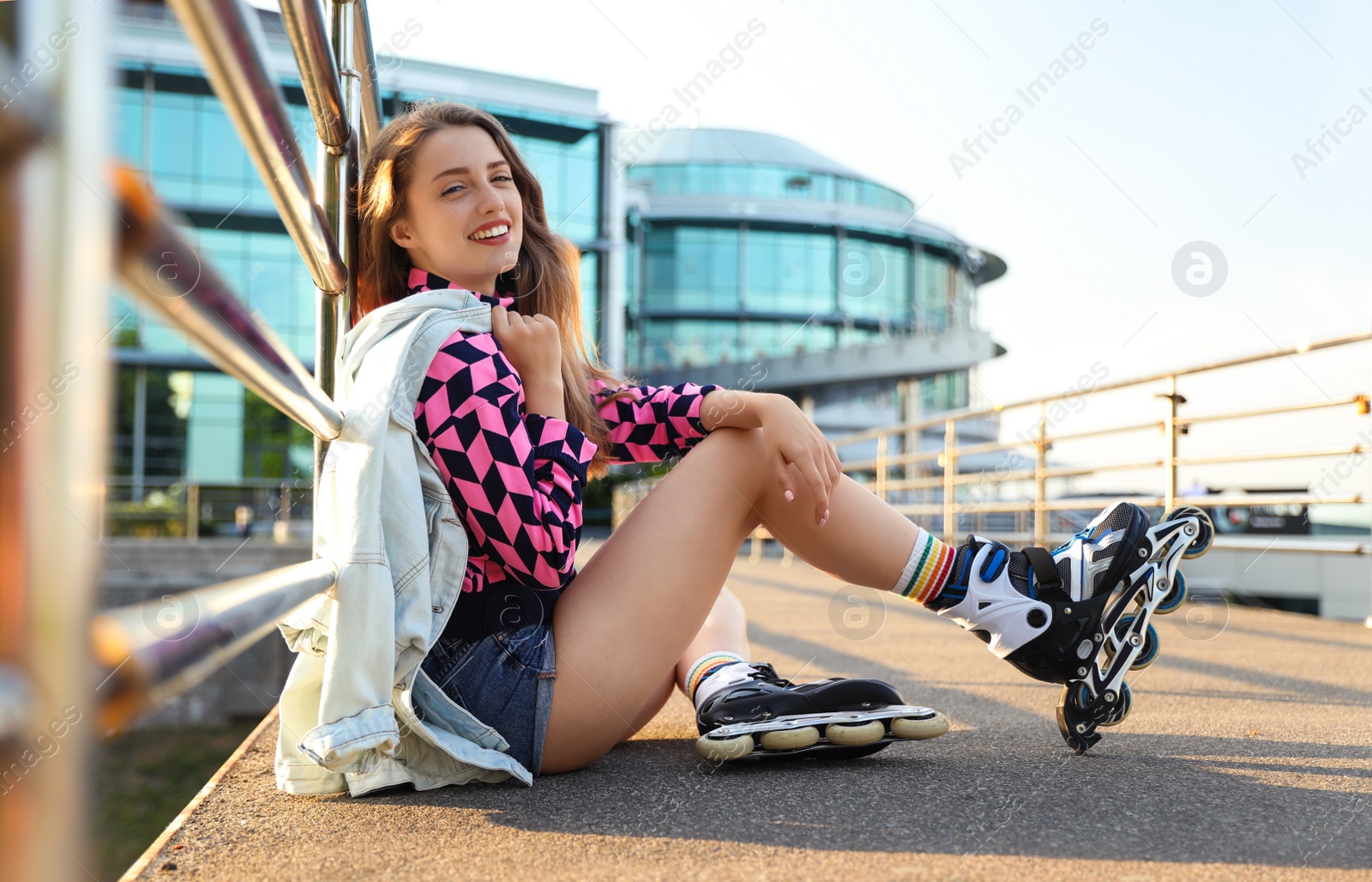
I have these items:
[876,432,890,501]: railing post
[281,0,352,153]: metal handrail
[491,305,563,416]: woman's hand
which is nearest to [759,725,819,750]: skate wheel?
[491,305,563,416]: woman's hand

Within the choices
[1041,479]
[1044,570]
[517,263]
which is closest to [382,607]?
[517,263]

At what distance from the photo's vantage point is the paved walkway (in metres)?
0.89

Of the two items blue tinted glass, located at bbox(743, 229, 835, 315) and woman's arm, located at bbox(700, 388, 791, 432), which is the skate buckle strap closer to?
woman's arm, located at bbox(700, 388, 791, 432)

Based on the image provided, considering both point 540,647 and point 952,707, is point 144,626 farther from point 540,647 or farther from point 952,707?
point 952,707

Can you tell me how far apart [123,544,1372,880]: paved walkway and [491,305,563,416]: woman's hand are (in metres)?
0.48

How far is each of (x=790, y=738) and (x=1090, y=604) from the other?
45cm

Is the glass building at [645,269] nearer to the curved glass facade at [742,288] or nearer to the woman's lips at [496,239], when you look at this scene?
the curved glass facade at [742,288]

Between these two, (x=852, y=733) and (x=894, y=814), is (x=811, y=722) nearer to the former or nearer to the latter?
(x=852, y=733)

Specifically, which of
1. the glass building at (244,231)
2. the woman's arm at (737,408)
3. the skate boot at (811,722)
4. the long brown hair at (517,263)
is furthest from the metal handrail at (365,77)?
the glass building at (244,231)

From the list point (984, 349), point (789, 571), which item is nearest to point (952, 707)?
point (789, 571)

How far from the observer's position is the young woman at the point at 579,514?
3.95 feet

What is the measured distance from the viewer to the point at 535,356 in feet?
4.23

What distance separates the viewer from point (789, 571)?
7.21 m

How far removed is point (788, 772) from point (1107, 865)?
0.45m
